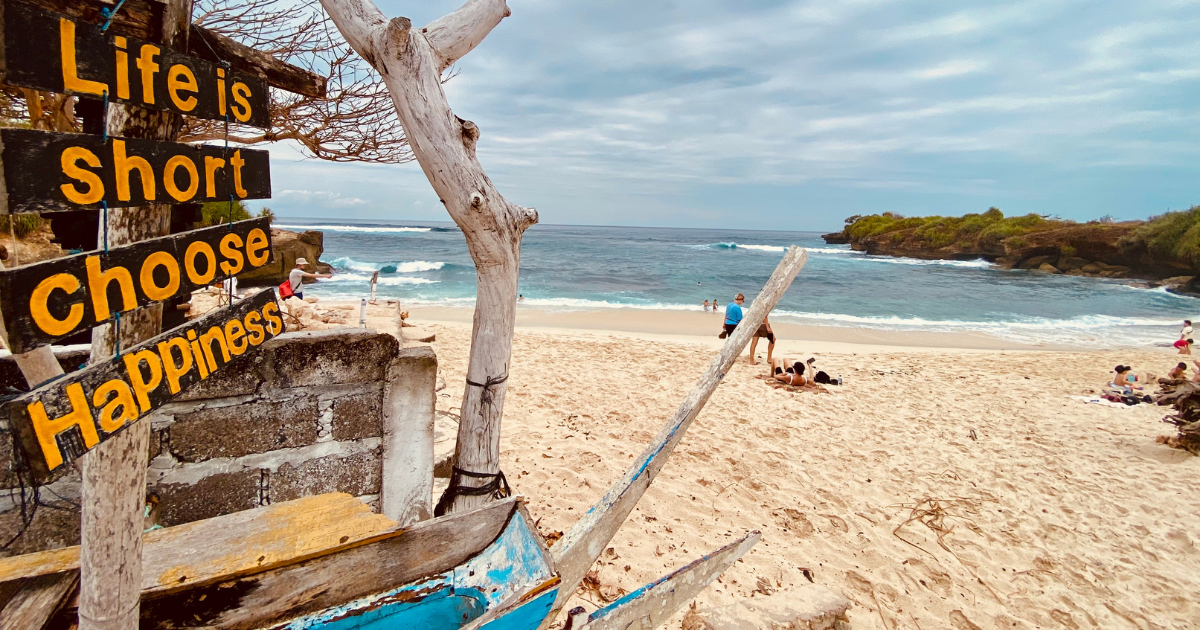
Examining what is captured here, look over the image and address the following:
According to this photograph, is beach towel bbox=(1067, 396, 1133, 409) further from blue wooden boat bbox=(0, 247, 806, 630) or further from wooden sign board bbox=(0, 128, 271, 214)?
wooden sign board bbox=(0, 128, 271, 214)

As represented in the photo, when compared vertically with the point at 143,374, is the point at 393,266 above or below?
below

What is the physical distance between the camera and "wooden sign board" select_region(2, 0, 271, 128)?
1.12 m

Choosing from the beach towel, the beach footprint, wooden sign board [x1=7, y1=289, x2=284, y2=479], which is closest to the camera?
wooden sign board [x1=7, y1=289, x2=284, y2=479]

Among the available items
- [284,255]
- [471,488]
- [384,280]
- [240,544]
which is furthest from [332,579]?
[384,280]

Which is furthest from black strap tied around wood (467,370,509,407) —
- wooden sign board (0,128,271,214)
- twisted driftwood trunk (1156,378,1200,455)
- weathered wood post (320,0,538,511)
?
twisted driftwood trunk (1156,378,1200,455)

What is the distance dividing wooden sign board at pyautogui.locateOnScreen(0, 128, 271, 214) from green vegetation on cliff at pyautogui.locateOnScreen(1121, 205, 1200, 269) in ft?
136

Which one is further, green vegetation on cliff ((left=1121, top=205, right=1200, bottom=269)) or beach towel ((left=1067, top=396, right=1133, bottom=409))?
green vegetation on cliff ((left=1121, top=205, right=1200, bottom=269))

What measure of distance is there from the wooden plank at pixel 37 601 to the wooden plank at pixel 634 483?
4.86 feet

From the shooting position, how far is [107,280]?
1.26 metres

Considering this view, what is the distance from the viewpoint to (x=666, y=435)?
261cm

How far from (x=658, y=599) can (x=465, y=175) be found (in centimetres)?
186

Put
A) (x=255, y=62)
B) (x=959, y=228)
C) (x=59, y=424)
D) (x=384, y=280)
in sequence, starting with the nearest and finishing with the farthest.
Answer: (x=59, y=424), (x=255, y=62), (x=384, y=280), (x=959, y=228)

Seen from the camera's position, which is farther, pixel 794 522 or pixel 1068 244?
pixel 1068 244

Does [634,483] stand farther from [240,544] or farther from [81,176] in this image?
[81,176]
